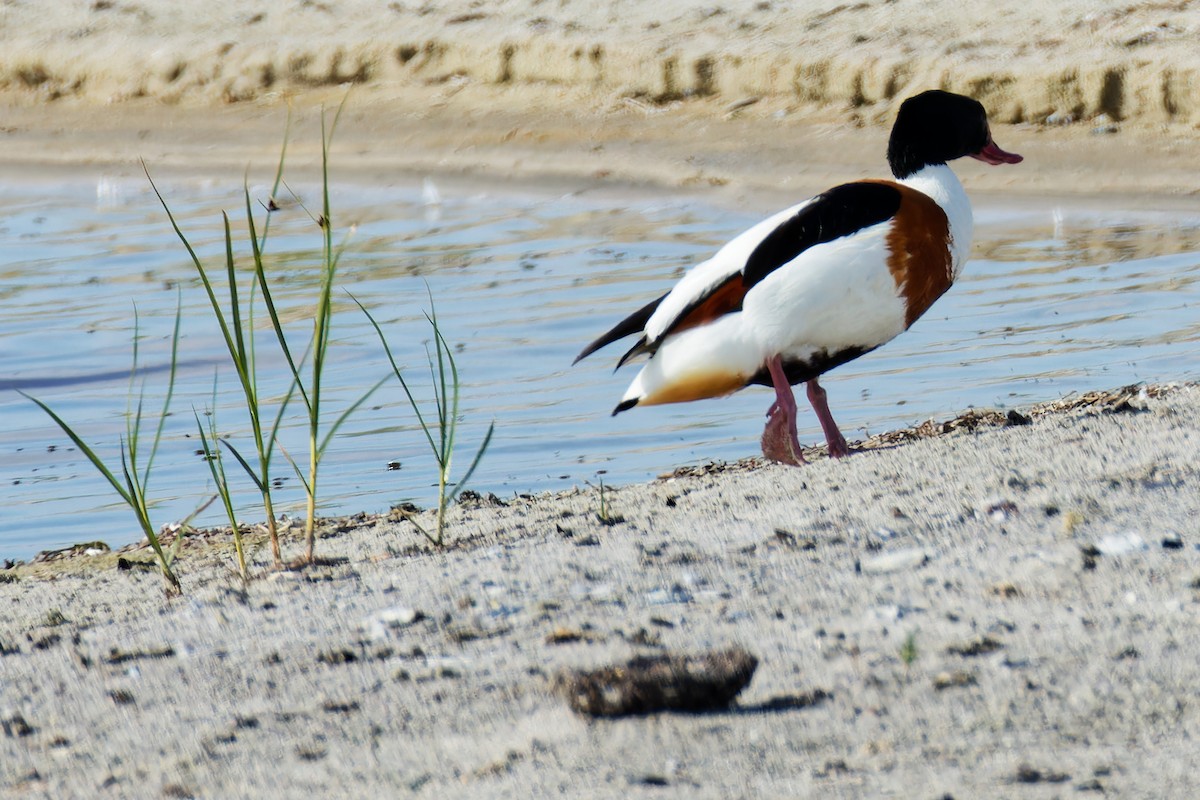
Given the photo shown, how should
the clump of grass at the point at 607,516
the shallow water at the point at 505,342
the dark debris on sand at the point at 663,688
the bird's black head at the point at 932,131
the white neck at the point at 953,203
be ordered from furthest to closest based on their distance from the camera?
the shallow water at the point at 505,342 → the bird's black head at the point at 932,131 → the white neck at the point at 953,203 → the clump of grass at the point at 607,516 → the dark debris on sand at the point at 663,688

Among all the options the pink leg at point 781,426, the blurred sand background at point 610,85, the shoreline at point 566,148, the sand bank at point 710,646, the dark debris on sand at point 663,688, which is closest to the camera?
the sand bank at point 710,646

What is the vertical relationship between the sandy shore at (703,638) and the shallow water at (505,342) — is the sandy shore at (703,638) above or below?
above

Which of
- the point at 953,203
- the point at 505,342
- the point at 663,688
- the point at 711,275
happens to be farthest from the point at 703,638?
the point at 505,342

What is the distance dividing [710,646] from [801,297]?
70.0 inches

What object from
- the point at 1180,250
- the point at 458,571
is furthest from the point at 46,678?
the point at 1180,250

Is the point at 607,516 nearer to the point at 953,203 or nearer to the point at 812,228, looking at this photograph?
the point at 812,228

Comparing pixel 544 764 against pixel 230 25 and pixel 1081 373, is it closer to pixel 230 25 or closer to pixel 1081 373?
pixel 1081 373

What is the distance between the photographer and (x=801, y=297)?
426 cm

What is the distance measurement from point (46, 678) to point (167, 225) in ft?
30.9

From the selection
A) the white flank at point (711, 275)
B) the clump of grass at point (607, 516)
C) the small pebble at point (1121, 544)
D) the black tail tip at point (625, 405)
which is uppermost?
the white flank at point (711, 275)

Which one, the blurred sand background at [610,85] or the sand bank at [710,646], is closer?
the sand bank at [710,646]

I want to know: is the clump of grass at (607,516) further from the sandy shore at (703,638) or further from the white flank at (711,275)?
the white flank at (711,275)

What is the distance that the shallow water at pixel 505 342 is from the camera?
5309mm

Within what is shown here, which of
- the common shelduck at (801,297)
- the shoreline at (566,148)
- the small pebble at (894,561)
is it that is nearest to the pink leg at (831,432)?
the common shelduck at (801,297)
